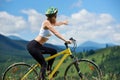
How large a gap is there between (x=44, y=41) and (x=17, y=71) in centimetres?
181

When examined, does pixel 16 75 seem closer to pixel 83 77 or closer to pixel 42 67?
pixel 42 67

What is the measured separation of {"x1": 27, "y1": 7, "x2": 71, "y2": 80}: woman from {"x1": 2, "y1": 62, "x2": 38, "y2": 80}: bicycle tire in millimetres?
602

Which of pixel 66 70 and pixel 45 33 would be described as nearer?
pixel 45 33

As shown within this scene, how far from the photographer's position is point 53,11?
10078mm

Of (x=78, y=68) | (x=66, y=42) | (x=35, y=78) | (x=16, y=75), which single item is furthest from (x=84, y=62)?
(x=16, y=75)

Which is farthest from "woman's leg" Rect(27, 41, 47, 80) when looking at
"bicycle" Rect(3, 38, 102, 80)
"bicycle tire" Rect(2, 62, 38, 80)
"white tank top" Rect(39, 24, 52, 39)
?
"bicycle tire" Rect(2, 62, 38, 80)

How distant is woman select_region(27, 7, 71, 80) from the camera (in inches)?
390

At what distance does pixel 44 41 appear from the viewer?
32.8 ft

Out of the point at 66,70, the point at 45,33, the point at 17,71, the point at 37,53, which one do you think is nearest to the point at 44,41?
the point at 45,33

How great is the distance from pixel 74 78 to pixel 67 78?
36.6 inches

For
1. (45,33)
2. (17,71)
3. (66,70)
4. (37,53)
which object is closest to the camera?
(45,33)

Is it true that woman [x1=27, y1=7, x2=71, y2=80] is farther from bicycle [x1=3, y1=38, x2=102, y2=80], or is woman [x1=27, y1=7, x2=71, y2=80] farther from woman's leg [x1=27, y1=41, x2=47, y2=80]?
bicycle [x1=3, y1=38, x2=102, y2=80]

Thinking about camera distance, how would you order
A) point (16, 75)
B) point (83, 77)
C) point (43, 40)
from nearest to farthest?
point (43, 40) < point (83, 77) < point (16, 75)

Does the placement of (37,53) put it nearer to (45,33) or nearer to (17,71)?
(45,33)
